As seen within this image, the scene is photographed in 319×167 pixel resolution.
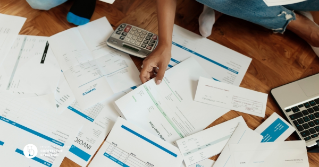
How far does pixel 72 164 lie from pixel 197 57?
0.47 meters

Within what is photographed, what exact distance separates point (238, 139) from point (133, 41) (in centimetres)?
42

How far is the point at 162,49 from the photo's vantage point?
597mm

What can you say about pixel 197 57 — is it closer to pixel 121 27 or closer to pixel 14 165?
pixel 121 27

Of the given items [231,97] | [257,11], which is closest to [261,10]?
[257,11]

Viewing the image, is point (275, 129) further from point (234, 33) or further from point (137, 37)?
point (137, 37)

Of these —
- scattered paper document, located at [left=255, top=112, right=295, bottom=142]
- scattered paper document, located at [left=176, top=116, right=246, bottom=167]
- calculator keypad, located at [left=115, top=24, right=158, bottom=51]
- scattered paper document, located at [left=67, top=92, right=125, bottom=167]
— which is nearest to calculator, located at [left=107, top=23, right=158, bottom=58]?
calculator keypad, located at [left=115, top=24, right=158, bottom=51]

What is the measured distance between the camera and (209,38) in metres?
0.73

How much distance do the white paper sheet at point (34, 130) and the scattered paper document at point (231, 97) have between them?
0.37 meters

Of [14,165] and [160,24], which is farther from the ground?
[160,24]

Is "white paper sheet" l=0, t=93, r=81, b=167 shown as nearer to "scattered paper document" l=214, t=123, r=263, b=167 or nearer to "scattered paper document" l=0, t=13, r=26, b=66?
"scattered paper document" l=0, t=13, r=26, b=66

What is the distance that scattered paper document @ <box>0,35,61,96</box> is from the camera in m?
0.61

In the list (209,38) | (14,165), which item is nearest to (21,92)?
(14,165)

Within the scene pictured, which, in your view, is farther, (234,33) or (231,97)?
(234,33)

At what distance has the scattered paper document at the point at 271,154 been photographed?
0.55m
